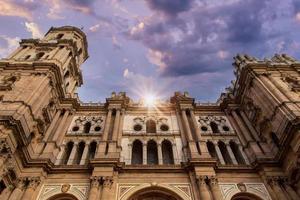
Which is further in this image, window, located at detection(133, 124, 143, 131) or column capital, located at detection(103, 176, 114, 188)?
window, located at detection(133, 124, 143, 131)

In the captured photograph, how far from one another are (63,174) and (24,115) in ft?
17.4

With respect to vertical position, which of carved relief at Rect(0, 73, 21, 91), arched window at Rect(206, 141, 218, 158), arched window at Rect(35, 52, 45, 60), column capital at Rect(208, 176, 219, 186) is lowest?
column capital at Rect(208, 176, 219, 186)

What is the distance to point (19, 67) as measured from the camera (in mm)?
28500

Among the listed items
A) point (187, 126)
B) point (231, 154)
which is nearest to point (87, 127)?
point (187, 126)

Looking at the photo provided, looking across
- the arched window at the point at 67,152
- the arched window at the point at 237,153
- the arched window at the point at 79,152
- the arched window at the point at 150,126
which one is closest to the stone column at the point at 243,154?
the arched window at the point at 237,153

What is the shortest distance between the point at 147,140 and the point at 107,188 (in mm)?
7234

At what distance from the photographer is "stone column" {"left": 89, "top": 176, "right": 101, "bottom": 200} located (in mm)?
19009

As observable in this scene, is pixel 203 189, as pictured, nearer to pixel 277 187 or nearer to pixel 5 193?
pixel 277 187

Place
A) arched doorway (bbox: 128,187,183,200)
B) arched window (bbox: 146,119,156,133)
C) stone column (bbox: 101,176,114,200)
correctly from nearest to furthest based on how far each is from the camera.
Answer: stone column (bbox: 101,176,114,200) → arched doorway (bbox: 128,187,183,200) → arched window (bbox: 146,119,156,133)

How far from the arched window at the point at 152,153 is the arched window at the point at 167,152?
72 centimetres

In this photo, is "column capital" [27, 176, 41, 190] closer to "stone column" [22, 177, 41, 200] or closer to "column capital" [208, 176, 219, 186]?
"stone column" [22, 177, 41, 200]

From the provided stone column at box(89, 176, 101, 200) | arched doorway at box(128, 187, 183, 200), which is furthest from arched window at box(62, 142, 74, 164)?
arched doorway at box(128, 187, 183, 200)

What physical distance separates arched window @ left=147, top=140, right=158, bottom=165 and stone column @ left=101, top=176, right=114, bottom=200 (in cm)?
499

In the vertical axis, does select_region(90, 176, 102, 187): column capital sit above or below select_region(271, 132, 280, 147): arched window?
below
